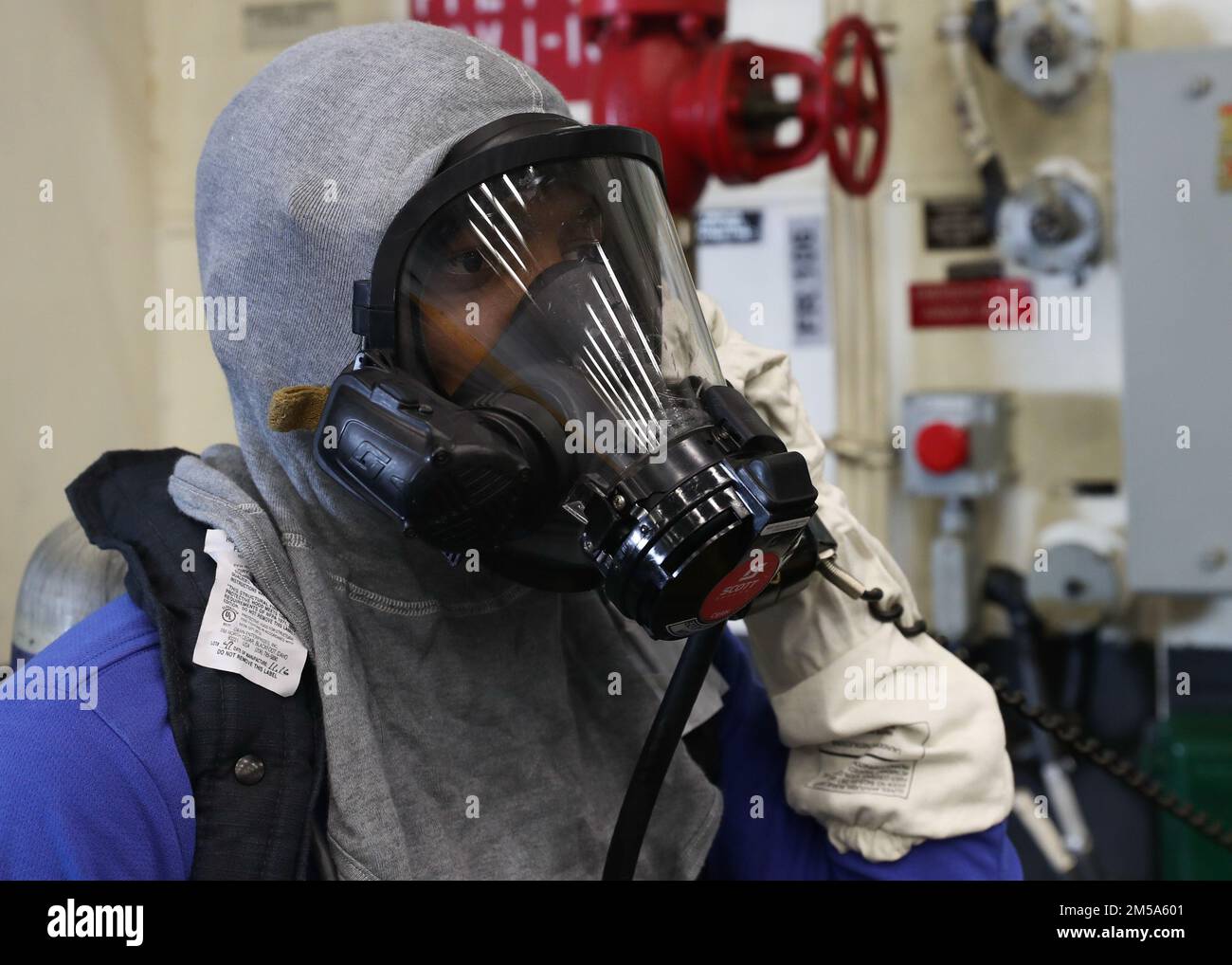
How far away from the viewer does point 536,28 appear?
2426mm

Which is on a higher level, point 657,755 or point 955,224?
point 955,224

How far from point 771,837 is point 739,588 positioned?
0.38m

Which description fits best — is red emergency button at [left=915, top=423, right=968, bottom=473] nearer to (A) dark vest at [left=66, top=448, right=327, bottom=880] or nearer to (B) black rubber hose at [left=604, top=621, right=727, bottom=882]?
(B) black rubber hose at [left=604, top=621, right=727, bottom=882]

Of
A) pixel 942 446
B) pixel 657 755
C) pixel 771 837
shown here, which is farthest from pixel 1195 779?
pixel 657 755

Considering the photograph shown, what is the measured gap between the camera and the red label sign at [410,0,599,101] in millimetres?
2418

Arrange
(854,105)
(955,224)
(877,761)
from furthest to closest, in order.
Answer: (955,224), (854,105), (877,761)

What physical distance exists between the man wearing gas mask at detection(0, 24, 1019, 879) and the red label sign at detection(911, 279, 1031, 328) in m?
1.36

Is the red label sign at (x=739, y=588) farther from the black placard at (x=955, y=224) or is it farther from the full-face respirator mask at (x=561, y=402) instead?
the black placard at (x=955, y=224)

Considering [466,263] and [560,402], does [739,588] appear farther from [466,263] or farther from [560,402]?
[466,263]

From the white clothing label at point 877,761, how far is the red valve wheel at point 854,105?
1120 mm

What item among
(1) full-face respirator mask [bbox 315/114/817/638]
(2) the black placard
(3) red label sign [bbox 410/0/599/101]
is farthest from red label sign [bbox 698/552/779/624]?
(3) red label sign [bbox 410/0/599/101]

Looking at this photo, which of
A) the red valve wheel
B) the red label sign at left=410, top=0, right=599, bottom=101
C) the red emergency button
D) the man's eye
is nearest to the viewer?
the man's eye

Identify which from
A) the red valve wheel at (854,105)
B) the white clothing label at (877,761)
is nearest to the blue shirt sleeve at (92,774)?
the white clothing label at (877,761)
